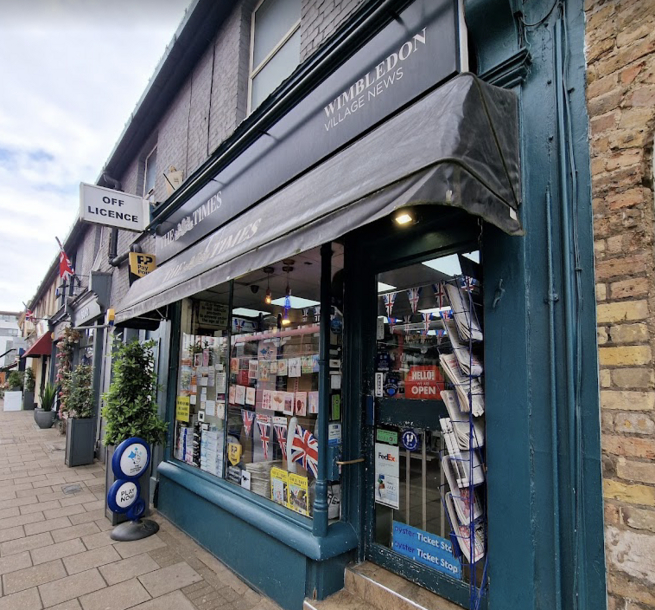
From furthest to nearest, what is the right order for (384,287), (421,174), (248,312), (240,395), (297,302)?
(248,312), (240,395), (297,302), (384,287), (421,174)

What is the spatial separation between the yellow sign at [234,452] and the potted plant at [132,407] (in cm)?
121

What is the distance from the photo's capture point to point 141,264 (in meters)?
6.59

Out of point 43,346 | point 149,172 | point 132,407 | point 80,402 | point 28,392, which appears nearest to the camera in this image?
point 132,407

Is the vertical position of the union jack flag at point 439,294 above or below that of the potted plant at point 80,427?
above

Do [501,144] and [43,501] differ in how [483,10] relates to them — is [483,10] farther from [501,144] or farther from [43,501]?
[43,501]

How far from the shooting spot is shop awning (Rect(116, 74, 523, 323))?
1.91m

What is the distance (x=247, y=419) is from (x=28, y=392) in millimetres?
20237

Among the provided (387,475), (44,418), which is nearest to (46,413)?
(44,418)

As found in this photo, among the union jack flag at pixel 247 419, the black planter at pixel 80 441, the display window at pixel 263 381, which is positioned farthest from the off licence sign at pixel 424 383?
the black planter at pixel 80 441

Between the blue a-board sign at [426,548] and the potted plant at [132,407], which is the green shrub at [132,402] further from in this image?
the blue a-board sign at [426,548]

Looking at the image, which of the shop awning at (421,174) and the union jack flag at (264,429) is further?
the union jack flag at (264,429)

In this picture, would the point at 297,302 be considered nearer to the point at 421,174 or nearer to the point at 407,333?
the point at 407,333

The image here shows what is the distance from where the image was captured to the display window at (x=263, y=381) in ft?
12.1

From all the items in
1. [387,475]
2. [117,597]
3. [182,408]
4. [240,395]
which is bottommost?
[117,597]
